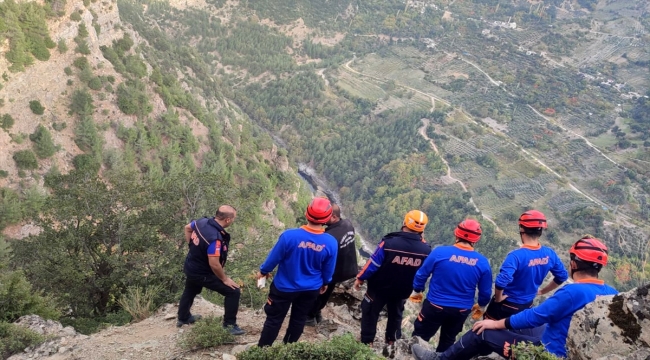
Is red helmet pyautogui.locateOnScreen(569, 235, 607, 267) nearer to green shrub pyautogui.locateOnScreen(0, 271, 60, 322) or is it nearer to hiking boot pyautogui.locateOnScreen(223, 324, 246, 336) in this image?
hiking boot pyautogui.locateOnScreen(223, 324, 246, 336)

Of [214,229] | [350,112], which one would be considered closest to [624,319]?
[214,229]

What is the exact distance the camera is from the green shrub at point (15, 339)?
23.7 ft

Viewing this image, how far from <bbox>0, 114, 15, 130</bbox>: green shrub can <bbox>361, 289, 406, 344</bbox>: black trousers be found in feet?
102

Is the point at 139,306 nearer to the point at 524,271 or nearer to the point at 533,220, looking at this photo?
the point at 524,271

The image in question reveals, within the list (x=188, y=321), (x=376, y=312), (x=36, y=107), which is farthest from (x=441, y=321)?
(x=36, y=107)

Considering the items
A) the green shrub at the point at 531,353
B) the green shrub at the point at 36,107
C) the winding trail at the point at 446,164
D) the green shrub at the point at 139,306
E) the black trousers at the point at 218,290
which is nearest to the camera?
the green shrub at the point at 531,353

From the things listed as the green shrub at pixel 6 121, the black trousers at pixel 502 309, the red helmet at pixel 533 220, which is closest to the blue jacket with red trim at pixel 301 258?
the black trousers at pixel 502 309

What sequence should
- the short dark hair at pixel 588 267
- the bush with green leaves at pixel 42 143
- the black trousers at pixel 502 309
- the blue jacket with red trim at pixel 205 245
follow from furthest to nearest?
the bush with green leaves at pixel 42 143, the blue jacket with red trim at pixel 205 245, the black trousers at pixel 502 309, the short dark hair at pixel 588 267

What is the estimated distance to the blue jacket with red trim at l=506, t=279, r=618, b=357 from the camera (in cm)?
427

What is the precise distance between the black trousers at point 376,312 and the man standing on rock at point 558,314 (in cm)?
157

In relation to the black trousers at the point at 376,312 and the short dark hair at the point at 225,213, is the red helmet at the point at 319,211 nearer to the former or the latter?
the short dark hair at the point at 225,213

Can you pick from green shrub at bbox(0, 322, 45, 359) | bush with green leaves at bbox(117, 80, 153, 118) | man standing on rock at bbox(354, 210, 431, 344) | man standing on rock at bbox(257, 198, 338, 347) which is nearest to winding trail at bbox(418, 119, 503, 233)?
bush with green leaves at bbox(117, 80, 153, 118)

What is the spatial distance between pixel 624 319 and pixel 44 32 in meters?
39.4

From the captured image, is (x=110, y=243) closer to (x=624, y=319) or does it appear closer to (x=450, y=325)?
(x=450, y=325)
